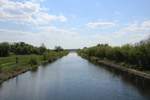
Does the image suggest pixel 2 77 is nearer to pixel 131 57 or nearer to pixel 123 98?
pixel 123 98

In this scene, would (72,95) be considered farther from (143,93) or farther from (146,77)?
(146,77)

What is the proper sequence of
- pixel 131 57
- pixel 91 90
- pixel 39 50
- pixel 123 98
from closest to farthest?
pixel 123 98, pixel 91 90, pixel 131 57, pixel 39 50

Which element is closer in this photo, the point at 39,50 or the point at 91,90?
the point at 91,90

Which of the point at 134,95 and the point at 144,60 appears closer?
the point at 134,95

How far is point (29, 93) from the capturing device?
24.8 meters

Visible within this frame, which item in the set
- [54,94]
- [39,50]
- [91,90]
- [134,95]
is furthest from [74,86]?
[39,50]

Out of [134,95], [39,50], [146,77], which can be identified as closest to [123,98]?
[134,95]

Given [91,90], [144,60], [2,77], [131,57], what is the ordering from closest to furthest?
[91,90] → [2,77] → [144,60] → [131,57]

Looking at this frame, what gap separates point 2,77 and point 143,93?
57.6 feet

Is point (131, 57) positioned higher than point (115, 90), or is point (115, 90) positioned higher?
point (131, 57)

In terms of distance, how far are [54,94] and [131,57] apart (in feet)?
83.4

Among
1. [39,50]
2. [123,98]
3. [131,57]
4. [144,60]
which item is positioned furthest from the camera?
[39,50]

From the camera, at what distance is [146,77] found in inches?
1362

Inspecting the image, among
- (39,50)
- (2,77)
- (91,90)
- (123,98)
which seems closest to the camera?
(123,98)
